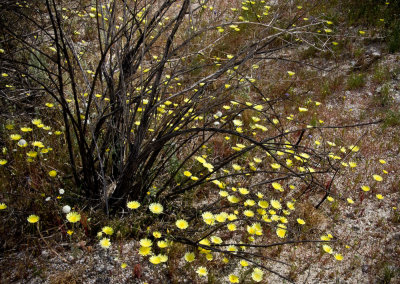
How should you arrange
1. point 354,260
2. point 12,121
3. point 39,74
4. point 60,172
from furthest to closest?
1. point 39,74
2. point 12,121
3. point 60,172
4. point 354,260

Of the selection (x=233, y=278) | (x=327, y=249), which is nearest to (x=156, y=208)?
(x=233, y=278)

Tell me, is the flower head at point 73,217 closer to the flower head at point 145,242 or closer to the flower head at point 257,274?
the flower head at point 145,242

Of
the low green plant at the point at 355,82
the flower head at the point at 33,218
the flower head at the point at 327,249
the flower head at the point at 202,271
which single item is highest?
the flower head at the point at 33,218

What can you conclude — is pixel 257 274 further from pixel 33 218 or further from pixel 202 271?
pixel 33 218

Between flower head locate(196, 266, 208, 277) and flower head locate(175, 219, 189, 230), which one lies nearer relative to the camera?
flower head locate(196, 266, 208, 277)

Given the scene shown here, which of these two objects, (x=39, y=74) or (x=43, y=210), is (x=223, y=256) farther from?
(x=39, y=74)

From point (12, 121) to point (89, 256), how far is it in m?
1.87

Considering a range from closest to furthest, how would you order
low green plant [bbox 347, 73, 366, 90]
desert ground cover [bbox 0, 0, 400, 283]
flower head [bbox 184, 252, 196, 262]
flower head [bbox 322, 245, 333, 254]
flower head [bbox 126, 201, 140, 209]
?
desert ground cover [bbox 0, 0, 400, 283] → flower head [bbox 184, 252, 196, 262] → flower head [bbox 126, 201, 140, 209] → flower head [bbox 322, 245, 333, 254] → low green plant [bbox 347, 73, 366, 90]

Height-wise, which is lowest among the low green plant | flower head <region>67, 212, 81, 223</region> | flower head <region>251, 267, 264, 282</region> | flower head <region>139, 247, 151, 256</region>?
flower head <region>251, 267, 264, 282</region>

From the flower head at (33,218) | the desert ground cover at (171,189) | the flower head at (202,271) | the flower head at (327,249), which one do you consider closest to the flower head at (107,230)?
the desert ground cover at (171,189)

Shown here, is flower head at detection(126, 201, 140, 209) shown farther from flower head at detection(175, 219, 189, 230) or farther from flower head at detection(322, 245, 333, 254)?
flower head at detection(322, 245, 333, 254)

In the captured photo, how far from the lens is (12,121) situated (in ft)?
11.6

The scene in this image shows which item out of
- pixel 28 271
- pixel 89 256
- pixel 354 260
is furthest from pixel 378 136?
pixel 28 271

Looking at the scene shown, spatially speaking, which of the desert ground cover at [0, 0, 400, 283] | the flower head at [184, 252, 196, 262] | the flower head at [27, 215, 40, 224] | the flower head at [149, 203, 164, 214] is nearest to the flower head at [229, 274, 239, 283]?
the desert ground cover at [0, 0, 400, 283]
